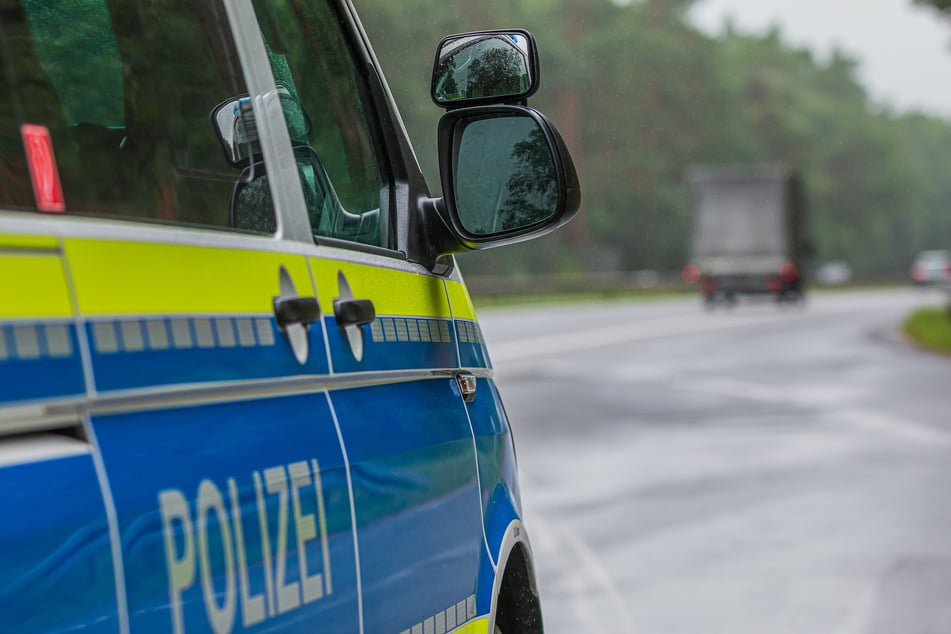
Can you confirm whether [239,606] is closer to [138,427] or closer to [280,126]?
[138,427]

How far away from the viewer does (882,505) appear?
29.8ft

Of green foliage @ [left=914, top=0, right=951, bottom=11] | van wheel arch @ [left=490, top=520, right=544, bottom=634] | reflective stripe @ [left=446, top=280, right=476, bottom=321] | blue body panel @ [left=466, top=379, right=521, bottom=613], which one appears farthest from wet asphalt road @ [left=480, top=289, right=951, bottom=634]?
green foliage @ [left=914, top=0, right=951, bottom=11]

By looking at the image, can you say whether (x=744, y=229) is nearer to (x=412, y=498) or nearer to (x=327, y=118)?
(x=327, y=118)

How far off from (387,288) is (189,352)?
92 centimetres

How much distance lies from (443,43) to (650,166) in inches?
3034

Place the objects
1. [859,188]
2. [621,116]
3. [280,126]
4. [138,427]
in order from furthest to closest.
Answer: [859,188] < [621,116] < [280,126] < [138,427]

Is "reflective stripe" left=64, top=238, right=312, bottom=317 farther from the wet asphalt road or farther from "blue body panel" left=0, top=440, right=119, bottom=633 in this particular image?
the wet asphalt road

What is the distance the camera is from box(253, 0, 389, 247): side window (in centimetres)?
284

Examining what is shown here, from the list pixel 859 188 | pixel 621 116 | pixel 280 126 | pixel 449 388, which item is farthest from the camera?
pixel 859 188

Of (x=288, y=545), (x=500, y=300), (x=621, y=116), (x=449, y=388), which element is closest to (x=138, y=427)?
(x=288, y=545)

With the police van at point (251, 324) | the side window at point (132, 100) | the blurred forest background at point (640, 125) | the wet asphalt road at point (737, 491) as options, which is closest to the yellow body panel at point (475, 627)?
the police van at point (251, 324)

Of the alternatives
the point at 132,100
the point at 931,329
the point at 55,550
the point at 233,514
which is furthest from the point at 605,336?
the point at 55,550

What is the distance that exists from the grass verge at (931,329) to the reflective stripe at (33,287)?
→ 23469 mm

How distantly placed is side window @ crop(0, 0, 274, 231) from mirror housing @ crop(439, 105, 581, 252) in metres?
0.63
